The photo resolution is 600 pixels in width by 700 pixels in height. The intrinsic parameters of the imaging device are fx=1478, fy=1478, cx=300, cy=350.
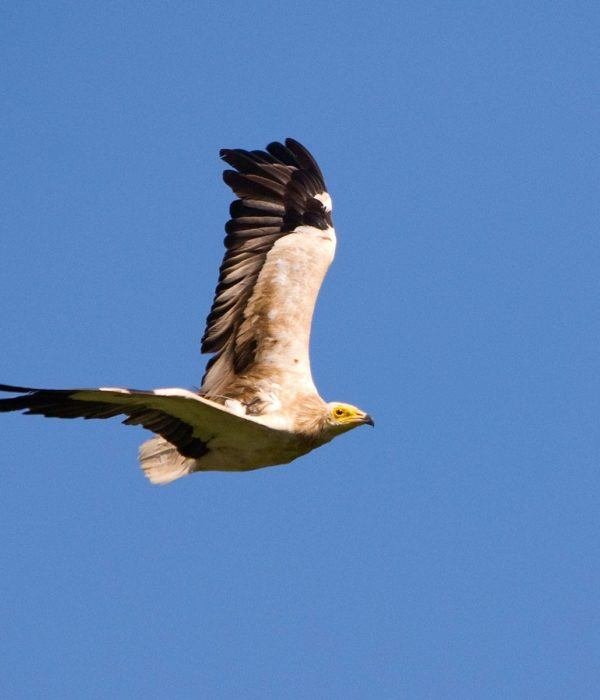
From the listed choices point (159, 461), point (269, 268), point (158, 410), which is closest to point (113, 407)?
point (158, 410)

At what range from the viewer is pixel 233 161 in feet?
53.1

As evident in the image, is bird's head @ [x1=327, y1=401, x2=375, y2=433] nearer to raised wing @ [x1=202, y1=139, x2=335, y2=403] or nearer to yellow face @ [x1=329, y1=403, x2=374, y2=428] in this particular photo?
yellow face @ [x1=329, y1=403, x2=374, y2=428]

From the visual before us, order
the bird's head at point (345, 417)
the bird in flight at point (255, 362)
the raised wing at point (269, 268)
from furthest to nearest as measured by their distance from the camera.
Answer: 1. the raised wing at point (269, 268)
2. the bird's head at point (345, 417)
3. the bird in flight at point (255, 362)

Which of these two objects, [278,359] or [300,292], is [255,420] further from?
[300,292]

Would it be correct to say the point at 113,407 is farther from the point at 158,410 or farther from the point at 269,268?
the point at 269,268

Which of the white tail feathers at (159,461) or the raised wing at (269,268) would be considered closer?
the white tail feathers at (159,461)

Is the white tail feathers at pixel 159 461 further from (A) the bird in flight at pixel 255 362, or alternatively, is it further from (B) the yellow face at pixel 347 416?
(B) the yellow face at pixel 347 416

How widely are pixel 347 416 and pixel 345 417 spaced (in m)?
0.02

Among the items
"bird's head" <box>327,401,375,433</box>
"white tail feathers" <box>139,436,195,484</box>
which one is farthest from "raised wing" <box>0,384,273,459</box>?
"bird's head" <box>327,401,375,433</box>

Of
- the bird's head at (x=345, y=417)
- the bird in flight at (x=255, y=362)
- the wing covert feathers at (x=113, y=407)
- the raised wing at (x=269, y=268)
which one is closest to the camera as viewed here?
the wing covert feathers at (x=113, y=407)

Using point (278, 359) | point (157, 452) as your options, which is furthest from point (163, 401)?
point (278, 359)

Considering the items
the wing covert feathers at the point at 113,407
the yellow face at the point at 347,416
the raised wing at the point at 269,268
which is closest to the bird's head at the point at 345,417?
the yellow face at the point at 347,416

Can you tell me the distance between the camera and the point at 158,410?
12133 mm

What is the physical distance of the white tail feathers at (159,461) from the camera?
13.2 meters
